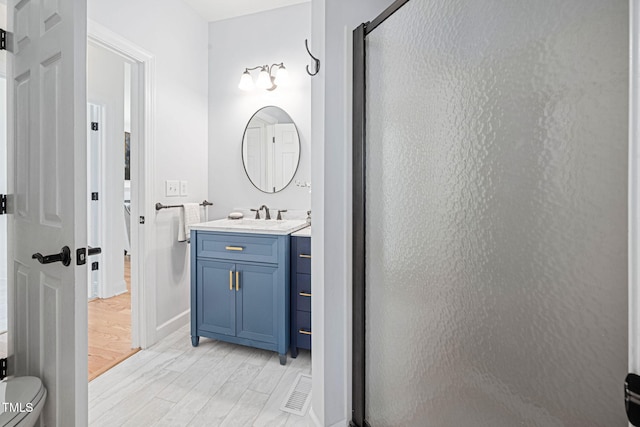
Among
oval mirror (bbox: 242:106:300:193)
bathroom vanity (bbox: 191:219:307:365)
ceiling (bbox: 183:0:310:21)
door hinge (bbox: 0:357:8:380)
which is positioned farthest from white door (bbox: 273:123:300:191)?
door hinge (bbox: 0:357:8:380)

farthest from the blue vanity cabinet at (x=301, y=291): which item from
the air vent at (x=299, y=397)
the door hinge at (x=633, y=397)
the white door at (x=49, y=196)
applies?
the door hinge at (x=633, y=397)

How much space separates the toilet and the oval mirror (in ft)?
6.05

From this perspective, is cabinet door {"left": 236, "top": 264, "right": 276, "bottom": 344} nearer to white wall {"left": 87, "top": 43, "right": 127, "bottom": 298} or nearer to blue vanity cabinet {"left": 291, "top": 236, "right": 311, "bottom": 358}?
blue vanity cabinet {"left": 291, "top": 236, "right": 311, "bottom": 358}

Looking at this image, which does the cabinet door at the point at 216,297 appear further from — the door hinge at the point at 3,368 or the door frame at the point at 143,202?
the door hinge at the point at 3,368

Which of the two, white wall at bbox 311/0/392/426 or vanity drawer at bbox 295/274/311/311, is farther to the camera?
vanity drawer at bbox 295/274/311/311

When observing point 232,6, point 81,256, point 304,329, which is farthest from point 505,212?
point 232,6

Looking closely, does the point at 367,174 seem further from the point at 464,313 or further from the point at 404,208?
the point at 464,313

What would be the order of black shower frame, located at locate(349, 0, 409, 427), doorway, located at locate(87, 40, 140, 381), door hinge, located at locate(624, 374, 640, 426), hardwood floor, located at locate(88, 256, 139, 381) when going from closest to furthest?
door hinge, located at locate(624, 374, 640, 426)
black shower frame, located at locate(349, 0, 409, 427)
hardwood floor, located at locate(88, 256, 139, 381)
doorway, located at locate(87, 40, 140, 381)

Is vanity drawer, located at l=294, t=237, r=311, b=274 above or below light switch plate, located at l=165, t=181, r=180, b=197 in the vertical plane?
below

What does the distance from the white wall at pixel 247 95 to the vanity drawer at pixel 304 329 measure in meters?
0.88

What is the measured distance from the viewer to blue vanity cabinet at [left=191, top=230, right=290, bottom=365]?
2088 millimetres

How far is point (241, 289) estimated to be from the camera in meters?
2.18

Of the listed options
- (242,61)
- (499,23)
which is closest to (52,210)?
(499,23)

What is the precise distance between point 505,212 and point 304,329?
165cm
